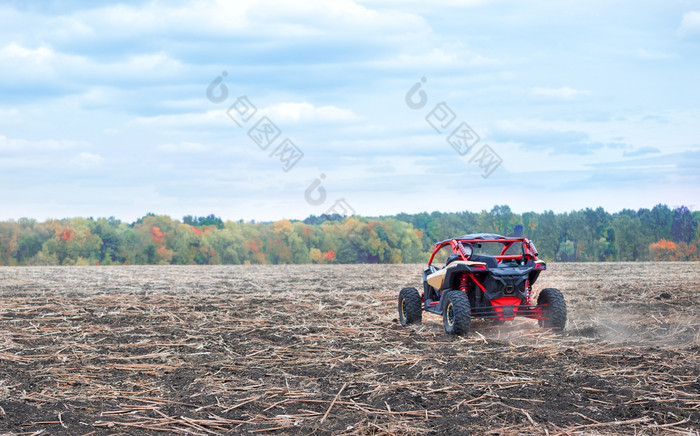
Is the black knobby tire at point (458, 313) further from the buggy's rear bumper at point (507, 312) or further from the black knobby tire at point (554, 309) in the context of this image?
the black knobby tire at point (554, 309)

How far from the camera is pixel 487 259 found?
1020 centimetres

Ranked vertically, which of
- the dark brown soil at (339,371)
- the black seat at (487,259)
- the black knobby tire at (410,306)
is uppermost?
the black seat at (487,259)

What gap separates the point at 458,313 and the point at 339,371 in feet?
8.89

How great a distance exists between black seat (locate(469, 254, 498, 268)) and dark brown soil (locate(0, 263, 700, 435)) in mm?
1149

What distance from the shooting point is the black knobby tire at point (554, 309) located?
1016 centimetres

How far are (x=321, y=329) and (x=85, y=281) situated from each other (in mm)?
14515

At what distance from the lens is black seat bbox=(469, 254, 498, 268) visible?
395 inches

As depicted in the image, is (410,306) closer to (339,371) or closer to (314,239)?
(339,371)

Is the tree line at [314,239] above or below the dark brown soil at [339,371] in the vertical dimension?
above

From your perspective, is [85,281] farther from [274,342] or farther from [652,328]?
[652,328]

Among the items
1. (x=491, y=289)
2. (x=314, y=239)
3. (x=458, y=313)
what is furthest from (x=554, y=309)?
(x=314, y=239)

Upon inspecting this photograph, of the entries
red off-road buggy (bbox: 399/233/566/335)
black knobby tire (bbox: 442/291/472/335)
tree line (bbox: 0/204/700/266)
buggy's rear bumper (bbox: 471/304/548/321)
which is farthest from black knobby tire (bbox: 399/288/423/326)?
tree line (bbox: 0/204/700/266)

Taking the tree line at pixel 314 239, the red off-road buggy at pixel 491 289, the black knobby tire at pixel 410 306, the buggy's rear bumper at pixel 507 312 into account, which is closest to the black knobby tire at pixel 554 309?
the red off-road buggy at pixel 491 289

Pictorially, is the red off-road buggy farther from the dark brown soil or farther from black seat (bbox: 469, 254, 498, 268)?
the dark brown soil
